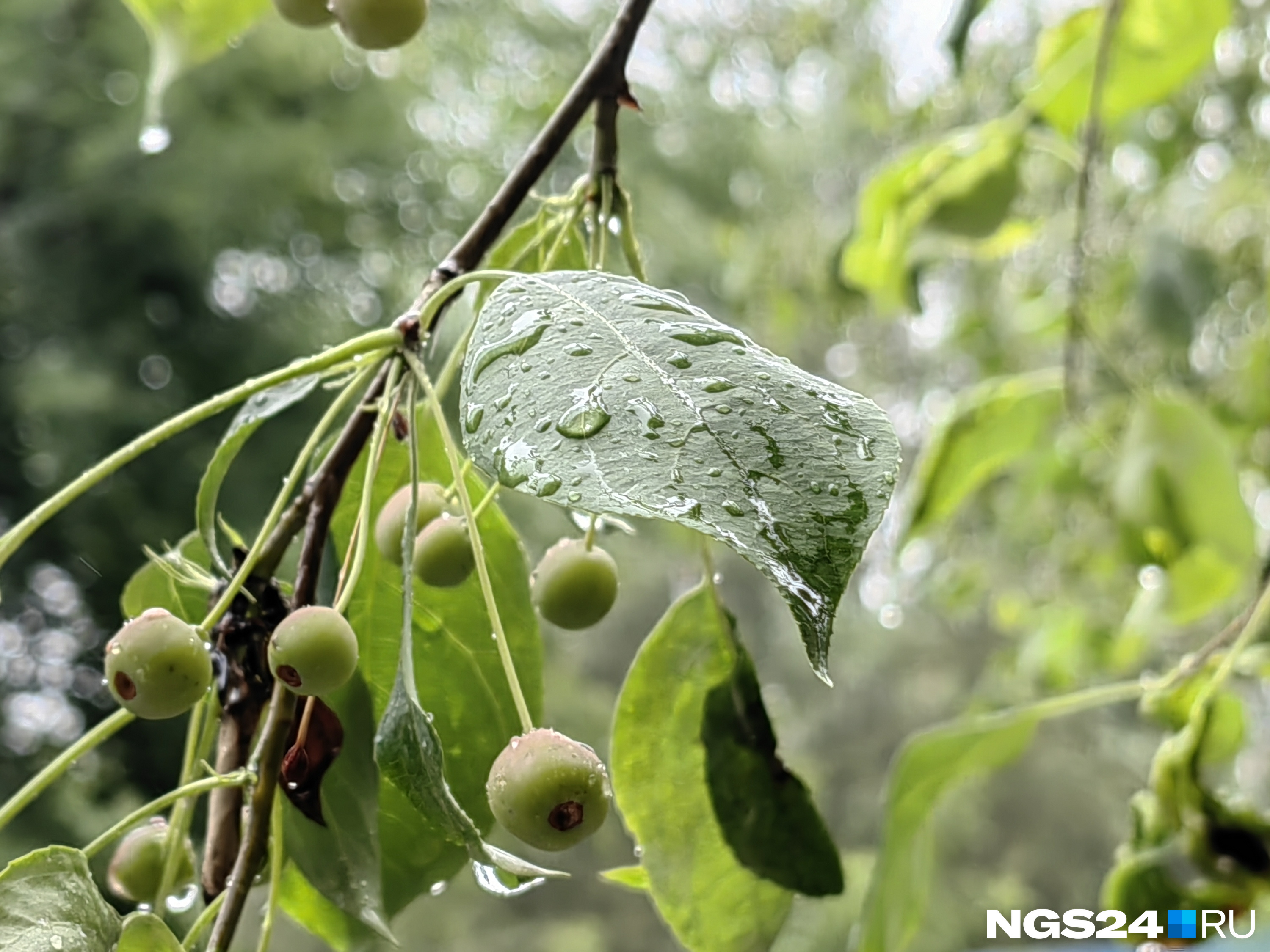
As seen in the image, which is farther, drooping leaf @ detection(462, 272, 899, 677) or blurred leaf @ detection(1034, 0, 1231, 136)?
blurred leaf @ detection(1034, 0, 1231, 136)

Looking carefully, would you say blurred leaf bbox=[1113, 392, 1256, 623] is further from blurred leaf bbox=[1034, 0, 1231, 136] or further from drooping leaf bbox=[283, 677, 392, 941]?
drooping leaf bbox=[283, 677, 392, 941]

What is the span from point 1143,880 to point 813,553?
0.42 m

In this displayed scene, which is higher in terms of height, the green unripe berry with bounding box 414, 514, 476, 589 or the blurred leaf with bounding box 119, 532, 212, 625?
the green unripe berry with bounding box 414, 514, 476, 589

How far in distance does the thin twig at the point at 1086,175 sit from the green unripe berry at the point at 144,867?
0.48m

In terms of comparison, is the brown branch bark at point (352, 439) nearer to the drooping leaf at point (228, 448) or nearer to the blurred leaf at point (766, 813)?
the drooping leaf at point (228, 448)

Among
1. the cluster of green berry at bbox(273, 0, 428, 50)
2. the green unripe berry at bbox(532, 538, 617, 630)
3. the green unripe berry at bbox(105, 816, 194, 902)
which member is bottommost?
the green unripe berry at bbox(105, 816, 194, 902)

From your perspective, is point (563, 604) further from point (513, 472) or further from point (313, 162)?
point (313, 162)

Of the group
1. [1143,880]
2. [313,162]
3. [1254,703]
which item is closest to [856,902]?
[1254,703]

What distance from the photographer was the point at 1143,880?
492mm

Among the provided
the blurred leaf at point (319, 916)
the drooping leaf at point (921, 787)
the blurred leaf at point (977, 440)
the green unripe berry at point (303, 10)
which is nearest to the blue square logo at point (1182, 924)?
the drooping leaf at point (921, 787)

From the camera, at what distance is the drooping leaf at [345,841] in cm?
27

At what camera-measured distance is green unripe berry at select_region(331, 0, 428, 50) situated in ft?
0.97

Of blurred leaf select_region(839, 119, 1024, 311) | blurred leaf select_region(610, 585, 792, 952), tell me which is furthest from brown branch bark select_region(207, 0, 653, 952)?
blurred leaf select_region(839, 119, 1024, 311)

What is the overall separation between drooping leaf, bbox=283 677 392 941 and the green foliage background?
0.47 m
